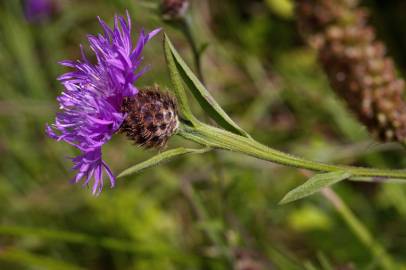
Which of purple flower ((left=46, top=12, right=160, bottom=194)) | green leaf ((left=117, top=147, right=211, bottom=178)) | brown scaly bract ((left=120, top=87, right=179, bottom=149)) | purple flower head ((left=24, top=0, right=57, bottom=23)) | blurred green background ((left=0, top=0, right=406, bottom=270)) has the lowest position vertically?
blurred green background ((left=0, top=0, right=406, bottom=270))

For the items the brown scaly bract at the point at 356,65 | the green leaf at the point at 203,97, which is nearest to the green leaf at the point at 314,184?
the green leaf at the point at 203,97

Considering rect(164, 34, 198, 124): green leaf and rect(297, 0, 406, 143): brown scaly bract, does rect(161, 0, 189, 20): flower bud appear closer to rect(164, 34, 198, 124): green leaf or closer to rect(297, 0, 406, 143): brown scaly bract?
rect(297, 0, 406, 143): brown scaly bract

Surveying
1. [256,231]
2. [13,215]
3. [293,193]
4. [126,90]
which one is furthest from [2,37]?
[293,193]

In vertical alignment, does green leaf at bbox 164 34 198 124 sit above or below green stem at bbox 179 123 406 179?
above

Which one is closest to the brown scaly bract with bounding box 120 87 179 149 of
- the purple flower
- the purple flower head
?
the purple flower

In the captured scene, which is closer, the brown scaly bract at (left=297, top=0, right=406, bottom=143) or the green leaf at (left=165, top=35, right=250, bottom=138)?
the green leaf at (left=165, top=35, right=250, bottom=138)

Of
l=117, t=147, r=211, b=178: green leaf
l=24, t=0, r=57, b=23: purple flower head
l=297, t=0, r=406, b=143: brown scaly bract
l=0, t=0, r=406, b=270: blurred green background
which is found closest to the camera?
l=117, t=147, r=211, b=178: green leaf

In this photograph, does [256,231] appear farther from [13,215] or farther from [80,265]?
[13,215]

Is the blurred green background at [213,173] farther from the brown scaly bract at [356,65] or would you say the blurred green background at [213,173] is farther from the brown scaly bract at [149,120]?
the brown scaly bract at [149,120]
